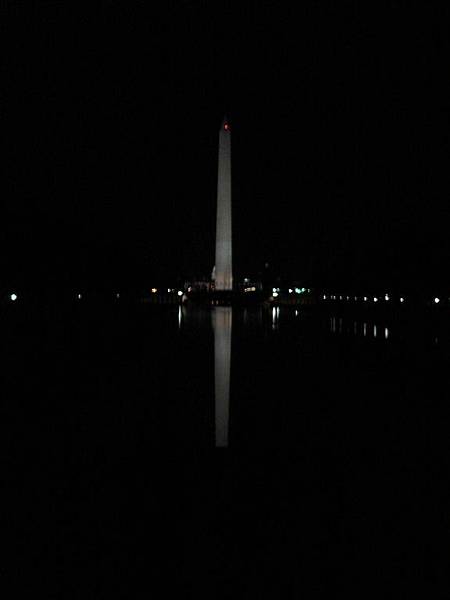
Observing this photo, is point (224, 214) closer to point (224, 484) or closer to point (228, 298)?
point (228, 298)

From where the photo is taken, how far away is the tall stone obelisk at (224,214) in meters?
60.9

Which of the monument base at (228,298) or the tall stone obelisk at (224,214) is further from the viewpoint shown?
the tall stone obelisk at (224,214)

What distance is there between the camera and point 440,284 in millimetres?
50094

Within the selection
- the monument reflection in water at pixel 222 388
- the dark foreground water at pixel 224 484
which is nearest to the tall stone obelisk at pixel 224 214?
the monument reflection in water at pixel 222 388

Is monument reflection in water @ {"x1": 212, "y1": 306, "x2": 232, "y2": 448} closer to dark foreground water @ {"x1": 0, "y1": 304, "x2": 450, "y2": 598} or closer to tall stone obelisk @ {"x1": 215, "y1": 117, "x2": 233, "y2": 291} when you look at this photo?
dark foreground water @ {"x1": 0, "y1": 304, "x2": 450, "y2": 598}

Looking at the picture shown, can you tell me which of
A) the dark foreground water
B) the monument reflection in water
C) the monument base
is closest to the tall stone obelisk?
the monument base

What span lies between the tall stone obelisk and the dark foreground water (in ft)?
168

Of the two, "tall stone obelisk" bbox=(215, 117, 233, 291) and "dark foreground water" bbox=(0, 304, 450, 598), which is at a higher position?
"tall stone obelisk" bbox=(215, 117, 233, 291)

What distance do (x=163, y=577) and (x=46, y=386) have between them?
6.35m

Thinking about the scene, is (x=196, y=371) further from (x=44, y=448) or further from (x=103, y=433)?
(x=44, y=448)

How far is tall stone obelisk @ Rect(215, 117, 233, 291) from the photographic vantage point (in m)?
60.9

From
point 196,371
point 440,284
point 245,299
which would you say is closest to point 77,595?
point 196,371

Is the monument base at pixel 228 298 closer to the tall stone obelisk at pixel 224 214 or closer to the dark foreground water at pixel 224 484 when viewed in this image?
the tall stone obelisk at pixel 224 214

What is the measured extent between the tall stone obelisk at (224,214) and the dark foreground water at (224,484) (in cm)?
5120
